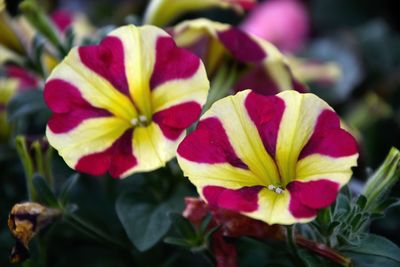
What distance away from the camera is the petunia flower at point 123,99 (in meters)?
0.60

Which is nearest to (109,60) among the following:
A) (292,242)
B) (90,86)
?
(90,86)

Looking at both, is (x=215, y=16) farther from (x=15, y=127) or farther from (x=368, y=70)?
(x=15, y=127)

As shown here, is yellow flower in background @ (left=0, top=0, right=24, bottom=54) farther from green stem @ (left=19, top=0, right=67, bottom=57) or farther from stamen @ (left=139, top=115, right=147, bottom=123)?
stamen @ (left=139, top=115, right=147, bottom=123)

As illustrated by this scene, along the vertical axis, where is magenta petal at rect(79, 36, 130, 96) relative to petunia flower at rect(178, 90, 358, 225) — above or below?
above

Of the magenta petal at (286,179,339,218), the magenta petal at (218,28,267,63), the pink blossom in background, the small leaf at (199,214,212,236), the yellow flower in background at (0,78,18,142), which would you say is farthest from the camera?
the pink blossom in background

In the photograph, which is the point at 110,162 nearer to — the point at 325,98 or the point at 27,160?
the point at 27,160

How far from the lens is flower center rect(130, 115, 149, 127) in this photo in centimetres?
65

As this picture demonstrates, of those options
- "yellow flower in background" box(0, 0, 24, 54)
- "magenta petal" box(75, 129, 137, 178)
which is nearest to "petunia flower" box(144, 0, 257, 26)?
"yellow flower in background" box(0, 0, 24, 54)

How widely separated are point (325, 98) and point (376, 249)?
0.79 metres

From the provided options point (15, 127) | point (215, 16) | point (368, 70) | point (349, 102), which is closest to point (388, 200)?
point (15, 127)

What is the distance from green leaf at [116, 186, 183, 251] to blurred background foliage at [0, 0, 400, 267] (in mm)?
21

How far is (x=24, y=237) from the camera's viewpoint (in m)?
0.60

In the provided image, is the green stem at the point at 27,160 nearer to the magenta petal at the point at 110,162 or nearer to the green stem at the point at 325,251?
the magenta petal at the point at 110,162

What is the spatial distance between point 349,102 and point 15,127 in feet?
2.62
